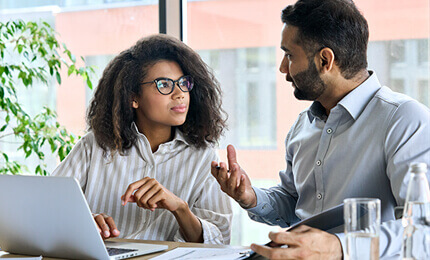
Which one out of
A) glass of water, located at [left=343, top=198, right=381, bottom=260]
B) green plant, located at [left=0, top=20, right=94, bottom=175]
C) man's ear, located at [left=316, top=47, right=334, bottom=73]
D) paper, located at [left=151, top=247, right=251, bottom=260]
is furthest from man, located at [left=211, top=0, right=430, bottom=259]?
green plant, located at [left=0, top=20, right=94, bottom=175]

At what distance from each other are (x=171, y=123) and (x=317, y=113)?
23.0 inches

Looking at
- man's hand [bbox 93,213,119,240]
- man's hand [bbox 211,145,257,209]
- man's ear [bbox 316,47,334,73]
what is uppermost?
man's ear [bbox 316,47,334,73]

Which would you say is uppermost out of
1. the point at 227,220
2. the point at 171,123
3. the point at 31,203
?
the point at 171,123

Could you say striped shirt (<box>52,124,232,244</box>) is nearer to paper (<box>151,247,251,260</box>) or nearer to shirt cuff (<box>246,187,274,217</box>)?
shirt cuff (<box>246,187,274,217</box>)

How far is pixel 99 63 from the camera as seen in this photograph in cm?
356

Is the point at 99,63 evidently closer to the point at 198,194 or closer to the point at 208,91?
the point at 208,91

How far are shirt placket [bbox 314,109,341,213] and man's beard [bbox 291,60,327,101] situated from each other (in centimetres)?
10

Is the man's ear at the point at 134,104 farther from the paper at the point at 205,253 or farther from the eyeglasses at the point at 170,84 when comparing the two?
the paper at the point at 205,253

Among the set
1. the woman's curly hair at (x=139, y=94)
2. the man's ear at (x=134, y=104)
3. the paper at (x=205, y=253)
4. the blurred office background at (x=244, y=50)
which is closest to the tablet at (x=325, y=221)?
the paper at (x=205, y=253)

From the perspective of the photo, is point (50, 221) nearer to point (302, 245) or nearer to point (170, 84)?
point (302, 245)

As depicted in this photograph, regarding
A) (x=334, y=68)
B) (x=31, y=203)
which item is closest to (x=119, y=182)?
(x=31, y=203)

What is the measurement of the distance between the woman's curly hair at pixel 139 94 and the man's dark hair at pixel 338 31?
59 centimetres

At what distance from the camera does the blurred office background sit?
110 inches

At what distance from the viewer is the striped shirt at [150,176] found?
2139 millimetres
